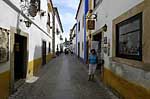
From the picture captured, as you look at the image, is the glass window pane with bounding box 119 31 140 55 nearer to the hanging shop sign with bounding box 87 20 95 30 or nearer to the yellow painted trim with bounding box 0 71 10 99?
the yellow painted trim with bounding box 0 71 10 99

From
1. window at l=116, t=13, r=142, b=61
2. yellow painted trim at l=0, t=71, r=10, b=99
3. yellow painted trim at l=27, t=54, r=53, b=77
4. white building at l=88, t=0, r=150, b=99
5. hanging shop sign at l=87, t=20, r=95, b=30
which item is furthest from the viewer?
hanging shop sign at l=87, t=20, r=95, b=30

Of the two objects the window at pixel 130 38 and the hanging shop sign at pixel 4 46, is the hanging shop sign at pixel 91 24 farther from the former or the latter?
the hanging shop sign at pixel 4 46

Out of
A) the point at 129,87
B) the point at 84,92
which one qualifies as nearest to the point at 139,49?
the point at 129,87

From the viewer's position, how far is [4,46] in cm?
671

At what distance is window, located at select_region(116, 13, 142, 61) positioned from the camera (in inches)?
231

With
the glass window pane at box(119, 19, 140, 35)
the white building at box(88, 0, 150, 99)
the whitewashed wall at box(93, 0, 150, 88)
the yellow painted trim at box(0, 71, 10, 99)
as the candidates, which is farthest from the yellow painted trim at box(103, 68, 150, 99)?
the yellow painted trim at box(0, 71, 10, 99)

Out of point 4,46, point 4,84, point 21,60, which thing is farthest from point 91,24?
point 4,84

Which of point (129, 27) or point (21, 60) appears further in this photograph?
point (21, 60)

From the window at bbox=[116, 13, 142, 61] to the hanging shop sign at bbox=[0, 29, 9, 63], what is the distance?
3470mm

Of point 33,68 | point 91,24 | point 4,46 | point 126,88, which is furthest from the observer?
point 91,24

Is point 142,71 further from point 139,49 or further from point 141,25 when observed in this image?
point 141,25

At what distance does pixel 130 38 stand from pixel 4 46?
353 cm

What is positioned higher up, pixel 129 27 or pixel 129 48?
pixel 129 27

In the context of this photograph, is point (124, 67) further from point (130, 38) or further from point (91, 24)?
point (91, 24)
